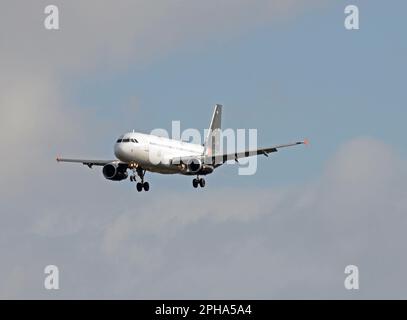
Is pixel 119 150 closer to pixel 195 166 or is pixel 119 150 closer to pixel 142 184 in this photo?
pixel 142 184

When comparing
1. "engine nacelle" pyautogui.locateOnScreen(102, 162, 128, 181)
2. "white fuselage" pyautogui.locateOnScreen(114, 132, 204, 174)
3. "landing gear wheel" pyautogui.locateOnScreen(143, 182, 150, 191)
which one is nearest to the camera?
"white fuselage" pyautogui.locateOnScreen(114, 132, 204, 174)

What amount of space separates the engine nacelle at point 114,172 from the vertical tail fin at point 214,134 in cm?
1366

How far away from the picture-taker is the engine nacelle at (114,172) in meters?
131

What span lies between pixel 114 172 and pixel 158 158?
7356mm

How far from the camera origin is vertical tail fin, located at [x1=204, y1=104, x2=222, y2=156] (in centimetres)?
14460

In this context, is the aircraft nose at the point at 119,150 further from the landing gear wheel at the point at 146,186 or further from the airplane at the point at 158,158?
the landing gear wheel at the point at 146,186

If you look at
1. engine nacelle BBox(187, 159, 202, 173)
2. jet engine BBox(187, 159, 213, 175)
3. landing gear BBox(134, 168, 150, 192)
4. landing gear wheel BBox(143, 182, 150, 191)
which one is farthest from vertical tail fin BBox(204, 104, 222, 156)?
→ landing gear BBox(134, 168, 150, 192)

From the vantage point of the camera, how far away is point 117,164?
5192 inches

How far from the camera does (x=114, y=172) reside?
5167 inches

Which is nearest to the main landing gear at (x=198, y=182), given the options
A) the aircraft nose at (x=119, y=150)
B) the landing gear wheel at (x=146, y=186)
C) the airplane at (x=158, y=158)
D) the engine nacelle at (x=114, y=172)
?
the airplane at (x=158, y=158)

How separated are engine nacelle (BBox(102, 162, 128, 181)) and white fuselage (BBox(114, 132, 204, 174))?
17.4 ft

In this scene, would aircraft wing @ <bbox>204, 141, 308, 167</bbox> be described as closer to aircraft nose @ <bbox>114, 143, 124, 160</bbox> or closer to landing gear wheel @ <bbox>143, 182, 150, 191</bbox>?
landing gear wheel @ <bbox>143, 182, 150, 191</bbox>
